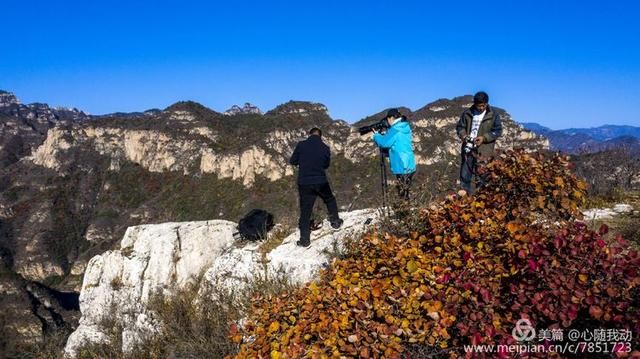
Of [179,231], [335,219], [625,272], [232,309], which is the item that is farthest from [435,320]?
[179,231]

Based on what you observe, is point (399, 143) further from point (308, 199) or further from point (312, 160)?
point (308, 199)

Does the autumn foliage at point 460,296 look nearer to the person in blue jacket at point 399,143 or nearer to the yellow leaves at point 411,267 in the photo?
the yellow leaves at point 411,267

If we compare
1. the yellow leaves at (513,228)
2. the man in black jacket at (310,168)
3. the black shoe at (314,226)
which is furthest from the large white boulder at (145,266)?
the yellow leaves at (513,228)

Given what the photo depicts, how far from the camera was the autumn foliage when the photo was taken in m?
2.82

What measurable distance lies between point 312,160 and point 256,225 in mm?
3853

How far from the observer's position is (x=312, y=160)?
7.93m

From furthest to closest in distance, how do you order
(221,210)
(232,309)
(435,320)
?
(221,210), (232,309), (435,320)

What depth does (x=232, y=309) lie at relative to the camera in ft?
20.3

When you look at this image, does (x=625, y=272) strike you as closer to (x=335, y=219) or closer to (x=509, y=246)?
(x=509, y=246)

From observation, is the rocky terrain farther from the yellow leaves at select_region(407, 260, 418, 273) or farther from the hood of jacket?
the yellow leaves at select_region(407, 260, 418, 273)

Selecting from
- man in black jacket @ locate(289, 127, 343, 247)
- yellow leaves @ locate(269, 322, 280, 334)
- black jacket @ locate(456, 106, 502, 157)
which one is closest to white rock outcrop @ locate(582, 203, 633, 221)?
black jacket @ locate(456, 106, 502, 157)

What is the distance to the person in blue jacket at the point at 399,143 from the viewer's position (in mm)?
7609

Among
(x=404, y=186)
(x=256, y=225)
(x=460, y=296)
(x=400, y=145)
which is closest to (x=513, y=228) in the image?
(x=460, y=296)

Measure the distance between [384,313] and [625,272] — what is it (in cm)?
169
